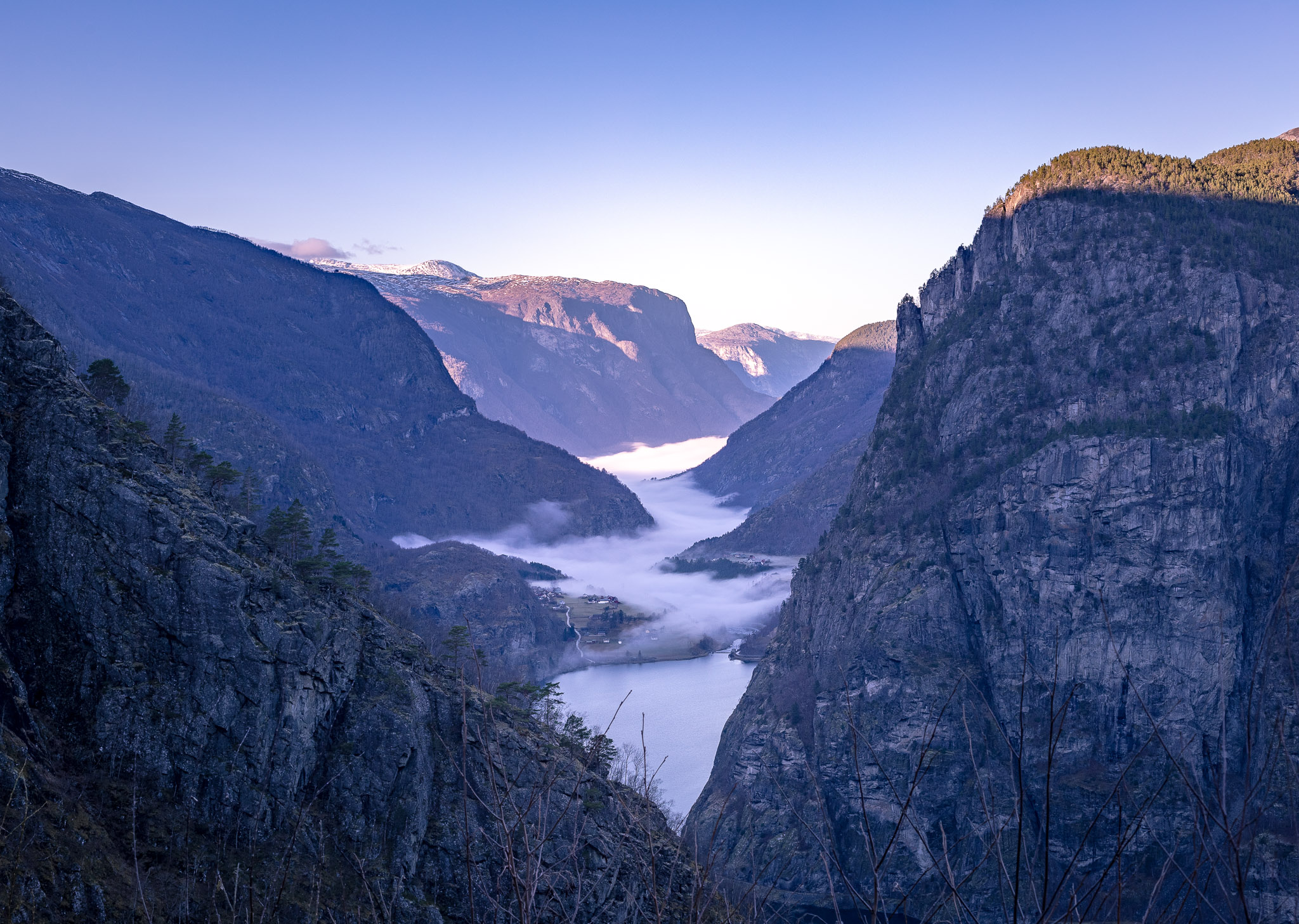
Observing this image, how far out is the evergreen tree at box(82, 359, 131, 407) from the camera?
188 ft

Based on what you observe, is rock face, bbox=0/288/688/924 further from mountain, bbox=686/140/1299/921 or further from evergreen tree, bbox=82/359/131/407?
mountain, bbox=686/140/1299/921

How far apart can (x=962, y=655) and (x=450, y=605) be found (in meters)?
109

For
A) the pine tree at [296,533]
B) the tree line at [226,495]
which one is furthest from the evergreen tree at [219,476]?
the pine tree at [296,533]

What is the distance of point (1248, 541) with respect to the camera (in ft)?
335

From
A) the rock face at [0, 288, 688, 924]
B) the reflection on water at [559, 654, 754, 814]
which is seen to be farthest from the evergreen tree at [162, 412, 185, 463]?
the reflection on water at [559, 654, 754, 814]

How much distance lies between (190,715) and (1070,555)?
308ft

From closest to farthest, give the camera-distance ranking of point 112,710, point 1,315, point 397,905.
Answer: point 112,710, point 397,905, point 1,315

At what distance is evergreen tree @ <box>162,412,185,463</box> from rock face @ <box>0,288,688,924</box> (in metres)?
11.1

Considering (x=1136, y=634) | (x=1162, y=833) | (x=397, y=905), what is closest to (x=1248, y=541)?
(x=1136, y=634)

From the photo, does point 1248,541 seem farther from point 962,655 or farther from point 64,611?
point 64,611

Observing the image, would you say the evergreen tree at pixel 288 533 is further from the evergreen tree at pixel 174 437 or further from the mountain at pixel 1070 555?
the mountain at pixel 1070 555

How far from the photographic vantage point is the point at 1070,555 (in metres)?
106

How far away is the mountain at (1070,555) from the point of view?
324ft

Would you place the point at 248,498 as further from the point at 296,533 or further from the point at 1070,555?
the point at 1070,555
